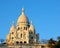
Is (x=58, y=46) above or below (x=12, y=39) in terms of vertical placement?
below

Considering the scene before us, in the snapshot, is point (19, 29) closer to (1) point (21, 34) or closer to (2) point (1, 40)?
(1) point (21, 34)

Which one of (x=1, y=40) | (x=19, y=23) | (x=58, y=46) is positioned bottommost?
(x=58, y=46)

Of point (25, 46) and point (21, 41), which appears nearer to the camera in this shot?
point (25, 46)

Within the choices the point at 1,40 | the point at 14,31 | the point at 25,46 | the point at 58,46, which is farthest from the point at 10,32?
the point at 58,46

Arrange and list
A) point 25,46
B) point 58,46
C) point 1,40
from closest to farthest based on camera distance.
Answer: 1. point 58,46
2. point 25,46
3. point 1,40

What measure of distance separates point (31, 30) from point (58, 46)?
41.9 m

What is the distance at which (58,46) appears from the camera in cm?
8012

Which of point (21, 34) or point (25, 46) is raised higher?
point (21, 34)

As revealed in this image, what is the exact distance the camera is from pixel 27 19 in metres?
125

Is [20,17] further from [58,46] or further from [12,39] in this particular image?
[58,46]

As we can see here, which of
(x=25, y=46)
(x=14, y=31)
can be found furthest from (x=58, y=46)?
(x=14, y=31)

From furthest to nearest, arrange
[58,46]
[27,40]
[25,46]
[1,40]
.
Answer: [27,40], [1,40], [25,46], [58,46]

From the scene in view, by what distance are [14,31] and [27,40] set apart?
20.0ft

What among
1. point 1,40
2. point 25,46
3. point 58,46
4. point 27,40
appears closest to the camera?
point 58,46
